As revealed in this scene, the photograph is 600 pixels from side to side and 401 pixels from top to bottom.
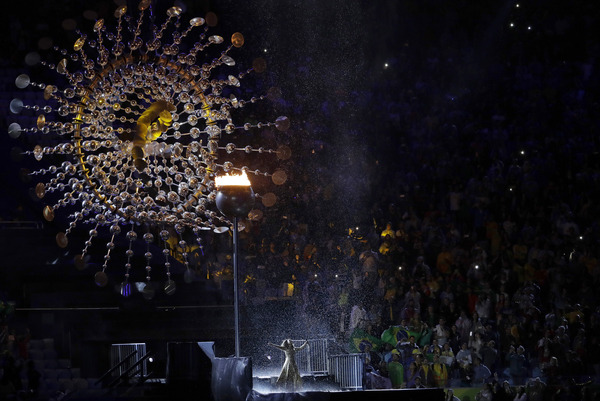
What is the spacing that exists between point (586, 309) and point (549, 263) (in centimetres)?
80

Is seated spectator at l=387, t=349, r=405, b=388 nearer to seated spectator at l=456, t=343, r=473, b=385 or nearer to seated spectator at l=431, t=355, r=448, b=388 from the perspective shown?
seated spectator at l=431, t=355, r=448, b=388

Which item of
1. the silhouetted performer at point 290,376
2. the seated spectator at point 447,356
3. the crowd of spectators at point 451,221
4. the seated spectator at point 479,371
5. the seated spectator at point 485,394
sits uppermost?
the crowd of spectators at point 451,221

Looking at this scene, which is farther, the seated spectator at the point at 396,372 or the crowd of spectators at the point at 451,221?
the crowd of spectators at the point at 451,221

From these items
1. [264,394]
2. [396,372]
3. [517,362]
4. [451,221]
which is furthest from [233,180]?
[451,221]

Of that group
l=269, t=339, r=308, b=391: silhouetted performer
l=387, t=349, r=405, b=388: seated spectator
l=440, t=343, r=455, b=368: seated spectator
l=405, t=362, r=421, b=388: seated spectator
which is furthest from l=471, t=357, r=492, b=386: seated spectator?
l=269, t=339, r=308, b=391: silhouetted performer

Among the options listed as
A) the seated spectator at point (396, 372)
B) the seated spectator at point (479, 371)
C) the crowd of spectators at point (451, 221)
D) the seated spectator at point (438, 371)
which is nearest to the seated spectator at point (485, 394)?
the crowd of spectators at point (451, 221)

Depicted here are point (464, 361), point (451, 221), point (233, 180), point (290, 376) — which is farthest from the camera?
point (451, 221)

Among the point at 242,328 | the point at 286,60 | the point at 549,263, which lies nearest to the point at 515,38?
the point at 286,60

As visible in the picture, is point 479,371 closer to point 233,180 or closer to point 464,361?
point 464,361

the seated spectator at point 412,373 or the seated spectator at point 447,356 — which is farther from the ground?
the seated spectator at point 447,356

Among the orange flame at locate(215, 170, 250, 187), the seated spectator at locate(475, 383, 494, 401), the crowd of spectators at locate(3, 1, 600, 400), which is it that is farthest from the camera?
the crowd of spectators at locate(3, 1, 600, 400)

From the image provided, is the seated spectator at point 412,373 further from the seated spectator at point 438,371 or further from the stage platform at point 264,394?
the stage platform at point 264,394

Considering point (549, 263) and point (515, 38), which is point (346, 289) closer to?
point (549, 263)

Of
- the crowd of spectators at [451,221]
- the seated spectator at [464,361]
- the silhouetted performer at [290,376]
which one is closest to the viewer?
the silhouetted performer at [290,376]
